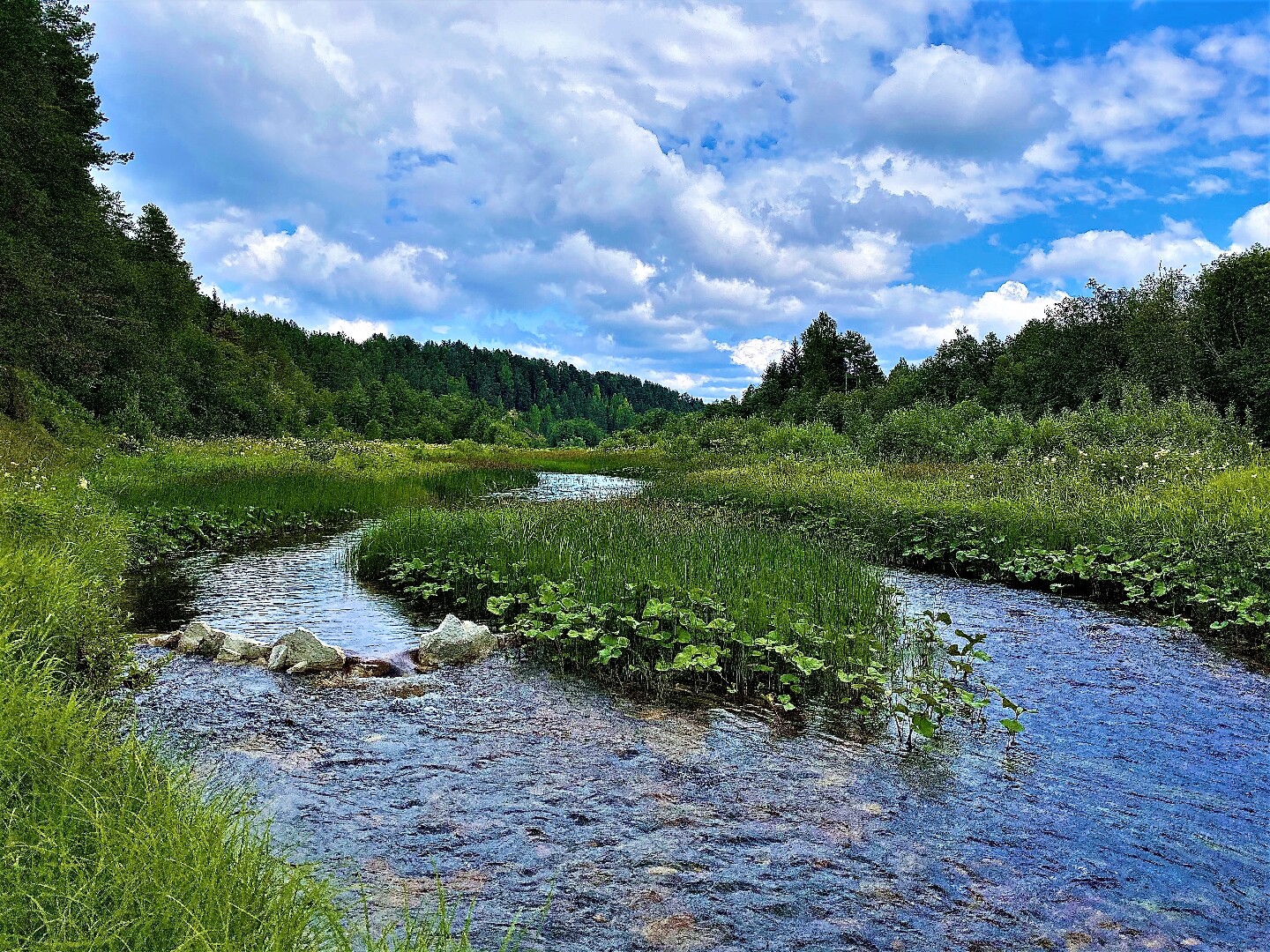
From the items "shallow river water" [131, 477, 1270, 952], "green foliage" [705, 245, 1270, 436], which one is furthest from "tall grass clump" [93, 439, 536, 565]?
"green foliage" [705, 245, 1270, 436]

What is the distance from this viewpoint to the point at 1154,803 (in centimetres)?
471

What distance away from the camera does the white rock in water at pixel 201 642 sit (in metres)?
7.43

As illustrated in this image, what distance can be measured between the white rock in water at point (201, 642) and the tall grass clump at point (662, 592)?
2.93m

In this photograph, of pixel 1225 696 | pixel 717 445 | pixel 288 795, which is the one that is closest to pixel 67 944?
pixel 288 795

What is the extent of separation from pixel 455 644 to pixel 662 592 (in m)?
2.47

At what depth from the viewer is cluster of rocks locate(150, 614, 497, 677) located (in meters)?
7.09

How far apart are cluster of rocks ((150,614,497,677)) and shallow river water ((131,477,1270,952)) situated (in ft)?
0.93

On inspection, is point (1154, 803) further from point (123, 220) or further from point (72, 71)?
point (123, 220)

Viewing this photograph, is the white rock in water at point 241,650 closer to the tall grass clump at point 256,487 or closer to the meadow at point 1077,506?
the tall grass clump at point 256,487

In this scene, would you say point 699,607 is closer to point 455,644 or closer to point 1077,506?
point 455,644

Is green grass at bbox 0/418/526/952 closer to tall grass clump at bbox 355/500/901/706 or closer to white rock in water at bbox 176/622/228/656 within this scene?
white rock in water at bbox 176/622/228/656

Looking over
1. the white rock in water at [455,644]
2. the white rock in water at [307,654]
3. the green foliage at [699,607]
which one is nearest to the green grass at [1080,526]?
the green foliage at [699,607]

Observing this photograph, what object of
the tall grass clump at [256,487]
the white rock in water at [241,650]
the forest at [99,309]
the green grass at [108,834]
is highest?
the forest at [99,309]

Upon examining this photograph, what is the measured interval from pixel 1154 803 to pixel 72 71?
41.3 metres
